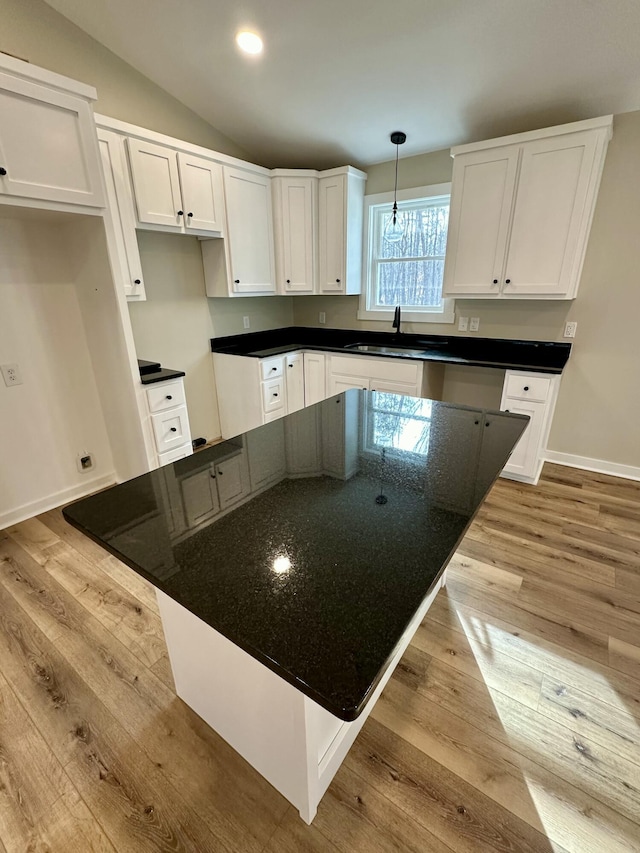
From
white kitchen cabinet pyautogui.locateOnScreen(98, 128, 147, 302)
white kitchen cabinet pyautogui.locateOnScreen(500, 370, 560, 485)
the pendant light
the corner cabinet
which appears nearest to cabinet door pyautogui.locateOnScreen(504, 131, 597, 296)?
the corner cabinet

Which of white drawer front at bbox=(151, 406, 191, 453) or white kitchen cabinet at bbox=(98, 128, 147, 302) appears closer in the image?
white kitchen cabinet at bbox=(98, 128, 147, 302)

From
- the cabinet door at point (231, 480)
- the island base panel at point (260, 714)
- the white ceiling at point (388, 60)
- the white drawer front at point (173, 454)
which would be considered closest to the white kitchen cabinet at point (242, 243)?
the white ceiling at point (388, 60)

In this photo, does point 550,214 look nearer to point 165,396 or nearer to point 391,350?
point 391,350

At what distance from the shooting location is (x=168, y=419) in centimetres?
271

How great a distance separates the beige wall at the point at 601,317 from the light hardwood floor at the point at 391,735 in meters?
1.35

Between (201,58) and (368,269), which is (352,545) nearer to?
(201,58)

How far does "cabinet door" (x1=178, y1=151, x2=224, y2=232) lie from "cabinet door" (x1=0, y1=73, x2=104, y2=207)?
2.65 ft

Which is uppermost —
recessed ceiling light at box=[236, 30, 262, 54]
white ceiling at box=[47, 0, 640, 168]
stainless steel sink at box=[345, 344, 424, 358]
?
recessed ceiling light at box=[236, 30, 262, 54]

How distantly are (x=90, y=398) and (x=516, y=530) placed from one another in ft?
9.96

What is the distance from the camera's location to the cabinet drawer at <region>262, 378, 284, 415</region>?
343cm

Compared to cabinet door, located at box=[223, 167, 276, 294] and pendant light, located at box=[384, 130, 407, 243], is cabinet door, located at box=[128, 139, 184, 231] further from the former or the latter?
pendant light, located at box=[384, 130, 407, 243]

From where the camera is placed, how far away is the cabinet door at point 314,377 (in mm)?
3691

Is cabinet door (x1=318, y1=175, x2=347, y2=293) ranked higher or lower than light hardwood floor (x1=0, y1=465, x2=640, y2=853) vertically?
higher

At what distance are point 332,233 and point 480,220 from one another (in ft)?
4.29
